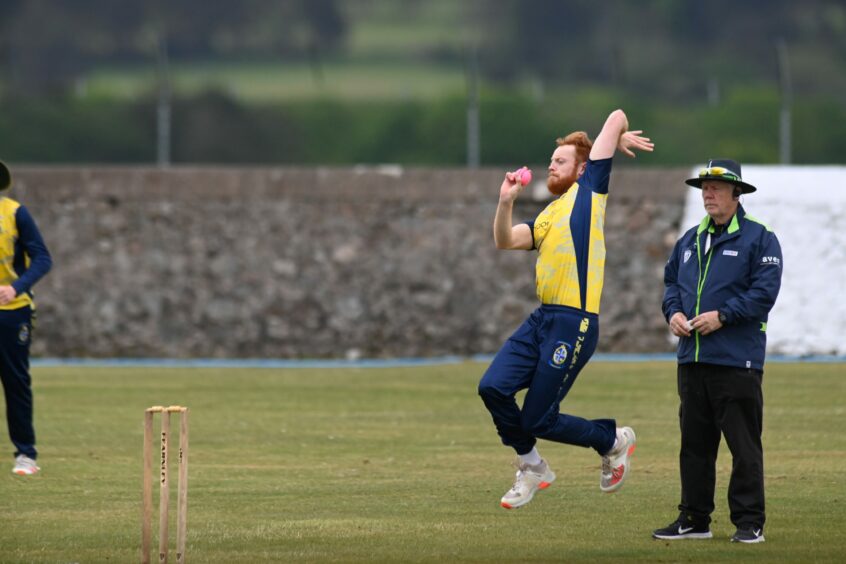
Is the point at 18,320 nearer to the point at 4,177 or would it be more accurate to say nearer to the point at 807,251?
the point at 4,177

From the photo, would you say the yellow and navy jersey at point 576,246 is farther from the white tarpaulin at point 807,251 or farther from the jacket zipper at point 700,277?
the white tarpaulin at point 807,251

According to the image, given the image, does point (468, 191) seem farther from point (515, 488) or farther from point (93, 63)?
point (93, 63)

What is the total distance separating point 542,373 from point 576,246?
69cm

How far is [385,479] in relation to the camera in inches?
437

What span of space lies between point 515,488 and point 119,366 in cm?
1219

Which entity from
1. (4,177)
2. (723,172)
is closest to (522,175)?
(723,172)

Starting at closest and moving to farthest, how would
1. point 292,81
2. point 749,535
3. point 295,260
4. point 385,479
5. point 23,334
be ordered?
point 749,535, point 385,479, point 23,334, point 295,260, point 292,81

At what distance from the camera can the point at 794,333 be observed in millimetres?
19938

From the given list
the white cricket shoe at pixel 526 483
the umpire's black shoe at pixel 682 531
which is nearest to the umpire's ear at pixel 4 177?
the white cricket shoe at pixel 526 483

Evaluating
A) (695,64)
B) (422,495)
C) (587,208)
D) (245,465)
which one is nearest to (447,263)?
(245,465)

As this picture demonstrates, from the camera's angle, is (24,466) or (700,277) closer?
(700,277)

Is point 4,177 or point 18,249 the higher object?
point 4,177

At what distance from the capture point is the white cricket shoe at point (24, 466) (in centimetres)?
1124

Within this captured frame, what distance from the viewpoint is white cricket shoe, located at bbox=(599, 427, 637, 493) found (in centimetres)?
923
